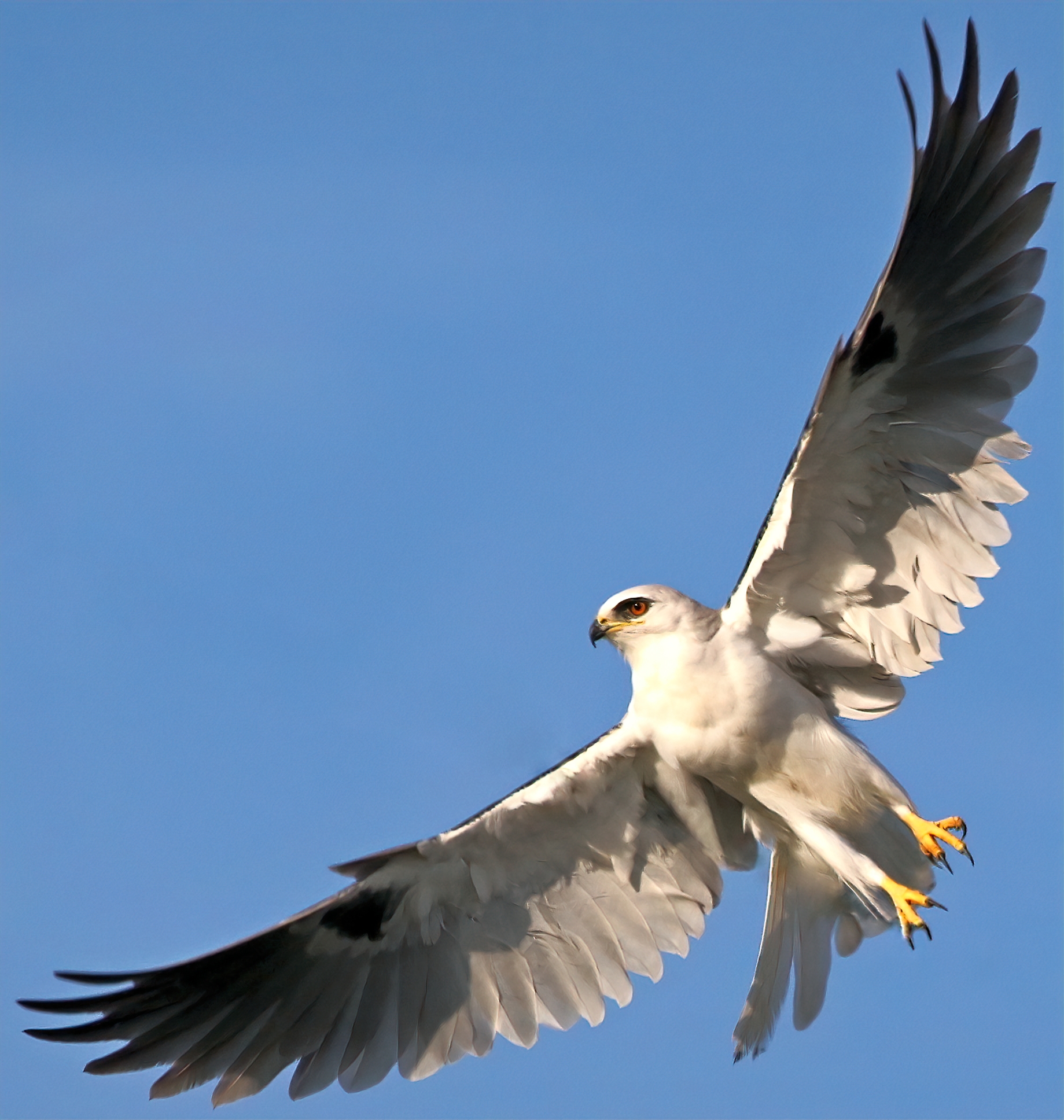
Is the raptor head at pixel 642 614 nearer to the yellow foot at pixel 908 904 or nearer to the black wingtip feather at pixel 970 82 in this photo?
the yellow foot at pixel 908 904

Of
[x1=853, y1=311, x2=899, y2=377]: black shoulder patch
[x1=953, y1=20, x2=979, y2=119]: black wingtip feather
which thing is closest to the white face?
[x1=853, y1=311, x2=899, y2=377]: black shoulder patch

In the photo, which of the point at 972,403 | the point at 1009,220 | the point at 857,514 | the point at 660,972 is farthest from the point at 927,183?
the point at 660,972

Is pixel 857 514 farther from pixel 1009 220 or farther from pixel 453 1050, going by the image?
pixel 453 1050

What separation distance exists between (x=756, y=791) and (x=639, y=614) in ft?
4.36

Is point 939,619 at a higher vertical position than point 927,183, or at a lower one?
lower

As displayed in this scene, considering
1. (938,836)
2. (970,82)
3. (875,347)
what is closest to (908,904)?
(938,836)

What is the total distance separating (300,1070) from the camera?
1153cm

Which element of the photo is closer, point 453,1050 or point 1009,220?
point 1009,220

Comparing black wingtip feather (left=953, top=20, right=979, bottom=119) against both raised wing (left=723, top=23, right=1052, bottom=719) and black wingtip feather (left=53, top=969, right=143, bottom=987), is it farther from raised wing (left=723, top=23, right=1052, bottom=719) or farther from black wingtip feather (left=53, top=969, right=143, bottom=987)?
black wingtip feather (left=53, top=969, right=143, bottom=987)

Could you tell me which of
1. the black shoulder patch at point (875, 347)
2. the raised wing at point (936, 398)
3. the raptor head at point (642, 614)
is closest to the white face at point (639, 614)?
the raptor head at point (642, 614)

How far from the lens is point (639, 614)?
11148 mm

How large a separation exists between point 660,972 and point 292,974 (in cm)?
247

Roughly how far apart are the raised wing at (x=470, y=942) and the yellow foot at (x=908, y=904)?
1.48 metres

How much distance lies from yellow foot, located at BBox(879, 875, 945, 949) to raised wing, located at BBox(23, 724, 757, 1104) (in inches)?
58.3
